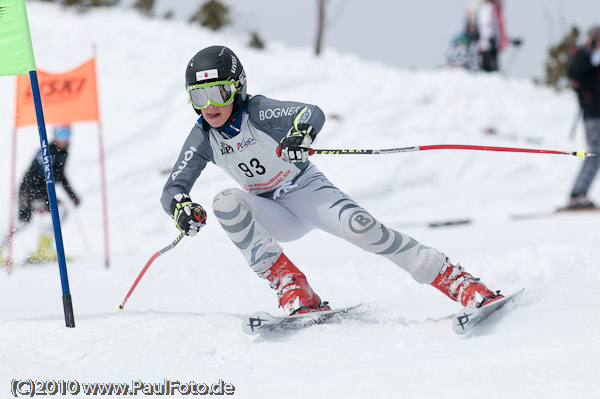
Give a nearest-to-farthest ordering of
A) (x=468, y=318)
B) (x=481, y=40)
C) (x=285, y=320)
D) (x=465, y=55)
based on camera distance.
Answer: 1. (x=468, y=318)
2. (x=285, y=320)
3. (x=481, y=40)
4. (x=465, y=55)

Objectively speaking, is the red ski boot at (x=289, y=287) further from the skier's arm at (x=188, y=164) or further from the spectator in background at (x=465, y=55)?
the spectator in background at (x=465, y=55)

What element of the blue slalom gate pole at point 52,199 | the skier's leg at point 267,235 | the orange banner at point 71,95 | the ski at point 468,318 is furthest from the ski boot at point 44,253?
the ski at point 468,318

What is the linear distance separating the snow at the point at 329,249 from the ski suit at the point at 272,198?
400 millimetres

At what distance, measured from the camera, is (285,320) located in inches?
136

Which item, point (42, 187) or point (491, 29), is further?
point (491, 29)

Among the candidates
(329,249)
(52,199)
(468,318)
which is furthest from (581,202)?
(52,199)

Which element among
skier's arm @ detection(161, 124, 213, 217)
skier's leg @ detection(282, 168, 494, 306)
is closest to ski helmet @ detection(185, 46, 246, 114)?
skier's arm @ detection(161, 124, 213, 217)

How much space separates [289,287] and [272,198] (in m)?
0.55

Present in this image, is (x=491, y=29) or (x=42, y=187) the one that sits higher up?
(x=491, y=29)

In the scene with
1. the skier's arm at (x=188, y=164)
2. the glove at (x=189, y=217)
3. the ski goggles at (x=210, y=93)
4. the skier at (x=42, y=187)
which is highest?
the ski goggles at (x=210, y=93)

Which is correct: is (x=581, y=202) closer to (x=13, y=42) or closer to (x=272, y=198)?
(x=272, y=198)

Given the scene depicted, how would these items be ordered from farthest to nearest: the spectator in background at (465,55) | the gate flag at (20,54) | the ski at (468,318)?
the spectator in background at (465,55)
the gate flag at (20,54)
the ski at (468,318)

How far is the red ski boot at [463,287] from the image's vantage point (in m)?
3.37

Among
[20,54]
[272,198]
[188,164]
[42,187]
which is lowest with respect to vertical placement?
[42,187]
